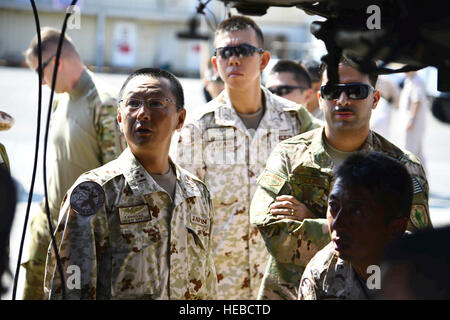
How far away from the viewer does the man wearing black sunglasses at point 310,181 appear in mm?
3080

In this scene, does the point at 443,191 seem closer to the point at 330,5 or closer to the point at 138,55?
the point at 330,5

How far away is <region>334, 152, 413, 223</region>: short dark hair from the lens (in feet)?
8.05

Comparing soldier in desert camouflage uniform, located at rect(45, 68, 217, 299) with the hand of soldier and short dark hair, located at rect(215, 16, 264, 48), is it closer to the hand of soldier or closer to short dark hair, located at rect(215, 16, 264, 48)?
the hand of soldier

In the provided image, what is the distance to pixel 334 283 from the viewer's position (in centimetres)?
249

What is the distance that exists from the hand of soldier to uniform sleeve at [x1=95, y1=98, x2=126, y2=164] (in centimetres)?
146

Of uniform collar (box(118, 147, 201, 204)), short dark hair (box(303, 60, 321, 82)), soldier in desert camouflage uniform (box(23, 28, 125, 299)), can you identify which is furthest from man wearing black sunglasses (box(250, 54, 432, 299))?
short dark hair (box(303, 60, 321, 82))

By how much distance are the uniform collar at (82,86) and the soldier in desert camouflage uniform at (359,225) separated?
2487mm

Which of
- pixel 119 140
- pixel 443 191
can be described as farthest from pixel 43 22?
pixel 119 140

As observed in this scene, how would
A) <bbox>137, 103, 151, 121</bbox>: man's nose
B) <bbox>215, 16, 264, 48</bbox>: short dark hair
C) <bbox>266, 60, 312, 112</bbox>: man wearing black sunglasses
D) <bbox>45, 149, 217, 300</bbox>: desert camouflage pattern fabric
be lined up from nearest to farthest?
1. <bbox>45, 149, 217, 300</bbox>: desert camouflage pattern fabric
2. <bbox>137, 103, 151, 121</bbox>: man's nose
3. <bbox>215, 16, 264, 48</bbox>: short dark hair
4. <bbox>266, 60, 312, 112</bbox>: man wearing black sunglasses

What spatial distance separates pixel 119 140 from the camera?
4.36m

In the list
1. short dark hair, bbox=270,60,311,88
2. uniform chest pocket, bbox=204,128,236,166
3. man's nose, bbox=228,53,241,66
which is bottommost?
uniform chest pocket, bbox=204,128,236,166

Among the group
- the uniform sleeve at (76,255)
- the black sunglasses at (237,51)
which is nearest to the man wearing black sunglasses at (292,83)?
the black sunglasses at (237,51)

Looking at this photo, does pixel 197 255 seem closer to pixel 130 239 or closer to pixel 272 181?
pixel 130 239

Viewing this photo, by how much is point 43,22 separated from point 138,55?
17.4 feet
